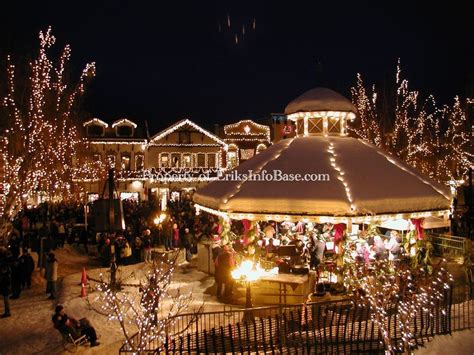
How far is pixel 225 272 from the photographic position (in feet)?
42.5

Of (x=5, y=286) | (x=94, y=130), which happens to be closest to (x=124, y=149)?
(x=94, y=130)

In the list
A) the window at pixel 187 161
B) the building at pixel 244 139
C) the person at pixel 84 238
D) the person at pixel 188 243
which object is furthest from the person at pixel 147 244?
the building at pixel 244 139

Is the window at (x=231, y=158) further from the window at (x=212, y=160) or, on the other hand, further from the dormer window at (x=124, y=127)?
the dormer window at (x=124, y=127)

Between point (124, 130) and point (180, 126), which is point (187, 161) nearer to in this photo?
point (180, 126)

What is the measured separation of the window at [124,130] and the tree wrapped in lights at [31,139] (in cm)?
1716

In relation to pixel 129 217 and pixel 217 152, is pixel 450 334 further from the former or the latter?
pixel 217 152

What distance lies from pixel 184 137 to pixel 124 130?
5.90 m

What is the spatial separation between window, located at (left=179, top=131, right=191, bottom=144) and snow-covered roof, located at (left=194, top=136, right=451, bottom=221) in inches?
1167

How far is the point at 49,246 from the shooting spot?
1598 cm

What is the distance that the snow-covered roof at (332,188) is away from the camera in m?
12.2

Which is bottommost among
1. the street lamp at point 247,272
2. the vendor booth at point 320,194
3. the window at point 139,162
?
the street lamp at point 247,272

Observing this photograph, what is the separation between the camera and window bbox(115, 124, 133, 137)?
42688mm

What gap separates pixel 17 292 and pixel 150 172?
29.3 m

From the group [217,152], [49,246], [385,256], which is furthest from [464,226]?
[217,152]
